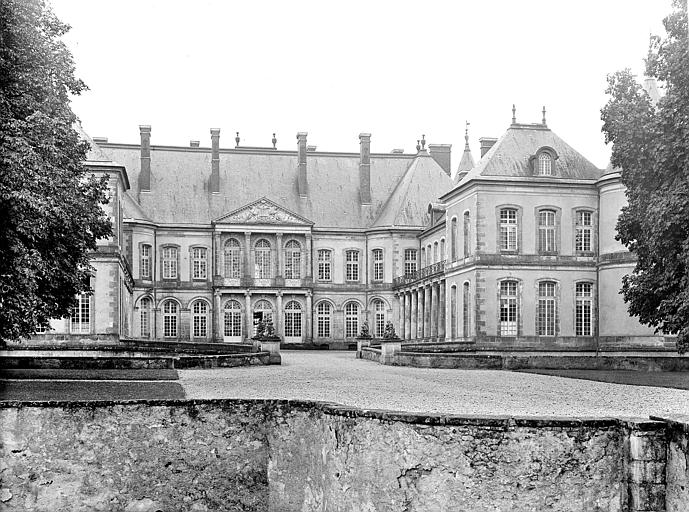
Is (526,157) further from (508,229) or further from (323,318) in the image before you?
(323,318)

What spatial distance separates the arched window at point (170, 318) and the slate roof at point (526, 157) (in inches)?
784

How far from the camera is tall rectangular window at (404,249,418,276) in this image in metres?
50.8

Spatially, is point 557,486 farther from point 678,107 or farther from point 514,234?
point 514,234

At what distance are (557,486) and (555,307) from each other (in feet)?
89.3

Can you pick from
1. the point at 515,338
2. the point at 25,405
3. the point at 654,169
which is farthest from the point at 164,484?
the point at 515,338

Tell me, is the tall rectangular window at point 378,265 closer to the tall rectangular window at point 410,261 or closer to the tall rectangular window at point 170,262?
the tall rectangular window at point 410,261

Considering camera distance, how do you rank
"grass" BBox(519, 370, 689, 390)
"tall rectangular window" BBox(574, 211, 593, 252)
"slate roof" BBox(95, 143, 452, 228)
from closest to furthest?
1. "grass" BBox(519, 370, 689, 390)
2. "tall rectangular window" BBox(574, 211, 593, 252)
3. "slate roof" BBox(95, 143, 452, 228)

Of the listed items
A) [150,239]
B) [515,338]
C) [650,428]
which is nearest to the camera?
[650,428]

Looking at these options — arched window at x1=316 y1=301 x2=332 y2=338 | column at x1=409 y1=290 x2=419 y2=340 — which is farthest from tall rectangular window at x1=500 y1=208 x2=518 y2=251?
arched window at x1=316 y1=301 x2=332 y2=338

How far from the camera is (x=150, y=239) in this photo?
49.7 meters

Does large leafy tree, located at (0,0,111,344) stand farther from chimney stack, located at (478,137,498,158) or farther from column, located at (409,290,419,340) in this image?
column, located at (409,290,419,340)

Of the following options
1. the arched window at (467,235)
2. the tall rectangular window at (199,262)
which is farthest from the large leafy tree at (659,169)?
the tall rectangular window at (199,262)

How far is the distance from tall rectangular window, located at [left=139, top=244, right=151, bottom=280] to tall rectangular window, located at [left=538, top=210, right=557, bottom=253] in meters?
21.7

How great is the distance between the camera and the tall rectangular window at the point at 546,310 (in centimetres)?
3572
